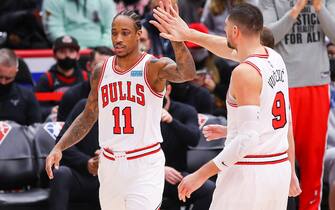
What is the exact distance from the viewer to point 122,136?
6285 mm

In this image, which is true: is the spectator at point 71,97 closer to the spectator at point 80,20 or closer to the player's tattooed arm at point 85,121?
the spectator at point 80,20

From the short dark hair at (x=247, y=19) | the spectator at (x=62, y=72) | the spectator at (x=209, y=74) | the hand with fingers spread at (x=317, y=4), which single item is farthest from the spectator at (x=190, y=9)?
the short dark hair at (x=247, y=19)

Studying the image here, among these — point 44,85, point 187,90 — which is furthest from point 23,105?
point 187,90

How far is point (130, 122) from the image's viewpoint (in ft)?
20.6

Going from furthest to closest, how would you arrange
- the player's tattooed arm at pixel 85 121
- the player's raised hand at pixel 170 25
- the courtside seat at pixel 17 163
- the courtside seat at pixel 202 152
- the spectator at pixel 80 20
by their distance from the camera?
the spectator at pixel 80 20 → the courtside seat at pixel 202 152 → the courtside seat at pixel 17 163 → the player's tattooed arm at pixel 85 121 → the player's raised hand at pixel 170 25

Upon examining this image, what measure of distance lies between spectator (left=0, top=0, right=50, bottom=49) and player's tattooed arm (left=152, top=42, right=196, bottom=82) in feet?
18.6

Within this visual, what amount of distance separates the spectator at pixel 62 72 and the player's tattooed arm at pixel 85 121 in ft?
12.0

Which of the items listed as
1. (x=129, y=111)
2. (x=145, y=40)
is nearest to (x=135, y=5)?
(x=145, y=40)

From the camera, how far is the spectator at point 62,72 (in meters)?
10.3

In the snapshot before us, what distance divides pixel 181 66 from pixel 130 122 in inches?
23.2

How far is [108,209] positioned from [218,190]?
1.11 metres

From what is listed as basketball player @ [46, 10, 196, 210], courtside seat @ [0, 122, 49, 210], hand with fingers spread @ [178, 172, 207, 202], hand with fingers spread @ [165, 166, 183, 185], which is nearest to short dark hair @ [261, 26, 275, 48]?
basketball player @ [46, 10, 196, 210]

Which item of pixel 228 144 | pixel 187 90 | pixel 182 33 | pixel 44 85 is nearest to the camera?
pixel 228 144

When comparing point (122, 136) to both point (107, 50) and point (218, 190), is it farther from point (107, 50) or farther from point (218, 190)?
point (107, 50)
